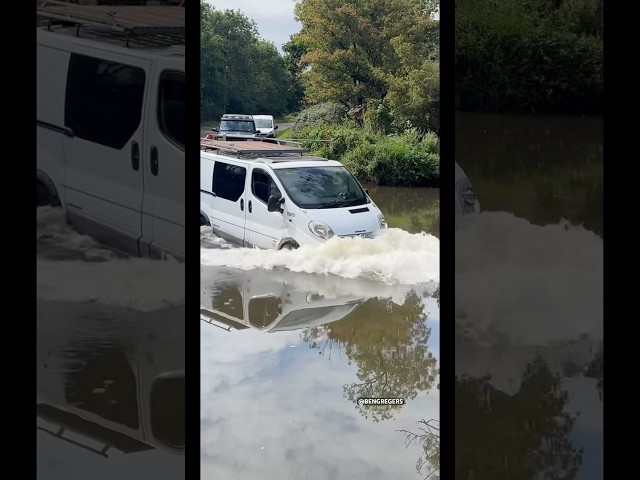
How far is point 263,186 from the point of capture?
3.99m

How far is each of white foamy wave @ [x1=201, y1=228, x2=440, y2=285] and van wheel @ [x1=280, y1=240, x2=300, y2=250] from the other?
0.07 ft

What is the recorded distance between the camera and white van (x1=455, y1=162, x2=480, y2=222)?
3525 millimetres

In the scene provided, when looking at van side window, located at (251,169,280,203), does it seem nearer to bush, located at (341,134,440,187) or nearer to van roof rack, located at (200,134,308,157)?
van roof rack, located at (200,134,308,157)

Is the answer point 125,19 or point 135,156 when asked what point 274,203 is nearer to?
point 135,156

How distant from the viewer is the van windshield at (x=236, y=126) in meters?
3.86

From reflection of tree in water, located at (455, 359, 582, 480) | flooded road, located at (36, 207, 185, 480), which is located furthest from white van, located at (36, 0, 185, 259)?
reflection of tree in water, located at (455, 359, 582, 480)

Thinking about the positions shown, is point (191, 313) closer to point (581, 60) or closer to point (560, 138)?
point (560, 138)

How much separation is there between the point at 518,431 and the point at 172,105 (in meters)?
2.27

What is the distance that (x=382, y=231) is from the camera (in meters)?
3.87

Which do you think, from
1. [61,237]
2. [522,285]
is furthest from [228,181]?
[522,285]

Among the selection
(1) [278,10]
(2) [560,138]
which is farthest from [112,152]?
(2) [560,138]

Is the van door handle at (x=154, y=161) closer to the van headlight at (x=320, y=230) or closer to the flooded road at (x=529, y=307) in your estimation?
the van headlight at (x=320, y=230)

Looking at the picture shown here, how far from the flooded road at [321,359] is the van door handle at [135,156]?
0.48 meters

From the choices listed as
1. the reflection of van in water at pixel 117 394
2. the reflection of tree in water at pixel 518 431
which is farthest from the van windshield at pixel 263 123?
the reflection of tree in water at pixel 518 431
